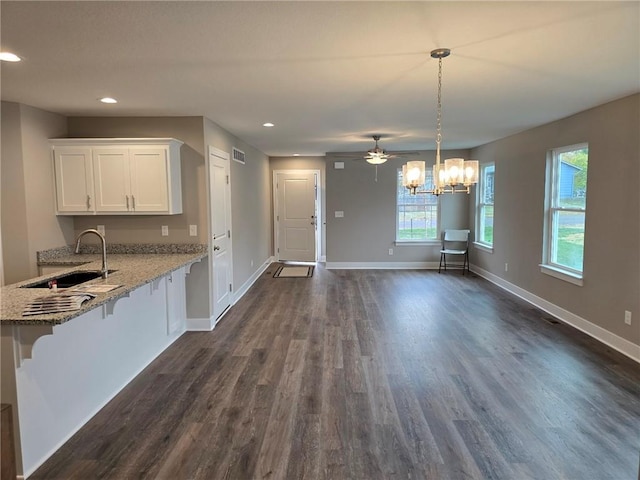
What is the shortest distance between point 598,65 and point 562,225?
2551 millimetres

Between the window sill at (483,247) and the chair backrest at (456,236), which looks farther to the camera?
the chair backrest at (456,236)

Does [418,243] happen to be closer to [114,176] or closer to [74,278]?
[114,176]

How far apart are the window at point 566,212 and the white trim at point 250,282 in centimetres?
416

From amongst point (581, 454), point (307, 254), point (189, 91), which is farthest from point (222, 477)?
point (307, 254)

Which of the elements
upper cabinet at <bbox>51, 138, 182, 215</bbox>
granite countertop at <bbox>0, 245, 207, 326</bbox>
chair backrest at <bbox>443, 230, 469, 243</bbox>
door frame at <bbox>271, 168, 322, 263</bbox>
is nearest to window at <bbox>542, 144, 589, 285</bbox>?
chair backrest at <bbox>443, 230, 469, 243</bbox>

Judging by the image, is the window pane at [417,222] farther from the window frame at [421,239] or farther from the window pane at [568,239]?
the window pane at [568,239]

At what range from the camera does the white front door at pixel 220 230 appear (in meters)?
4.56

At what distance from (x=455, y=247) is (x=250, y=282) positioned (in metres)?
4.22

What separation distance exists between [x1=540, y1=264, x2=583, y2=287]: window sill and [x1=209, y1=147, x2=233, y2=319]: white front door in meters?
4.07

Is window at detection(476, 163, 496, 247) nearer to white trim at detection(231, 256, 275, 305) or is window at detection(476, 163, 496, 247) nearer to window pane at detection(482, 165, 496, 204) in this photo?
window pane at detection(482, 165, 496, 204)

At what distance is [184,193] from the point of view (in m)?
4.38

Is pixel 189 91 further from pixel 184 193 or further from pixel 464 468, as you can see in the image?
pixel 464 468

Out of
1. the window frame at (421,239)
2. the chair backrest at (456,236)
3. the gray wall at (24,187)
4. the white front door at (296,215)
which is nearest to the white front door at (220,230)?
the gray wall at (24,187)

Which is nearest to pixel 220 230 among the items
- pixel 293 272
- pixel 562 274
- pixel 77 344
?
pixel 77 344
